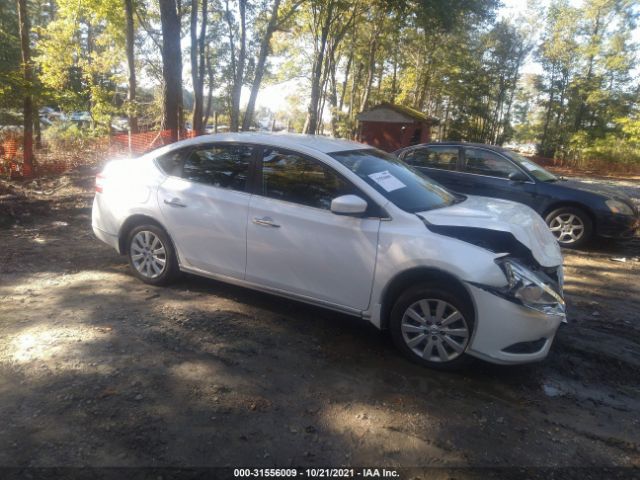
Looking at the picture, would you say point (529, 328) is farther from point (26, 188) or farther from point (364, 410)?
point (26, 188)

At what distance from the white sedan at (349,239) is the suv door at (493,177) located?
347 cm

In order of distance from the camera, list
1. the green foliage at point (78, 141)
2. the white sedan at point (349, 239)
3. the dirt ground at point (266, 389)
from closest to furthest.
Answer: the dirt ground at point (266, 389) < the white sedan at point (349, 239) < the green foliage at point (78, 141)

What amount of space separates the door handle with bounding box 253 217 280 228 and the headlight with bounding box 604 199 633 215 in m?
5.94

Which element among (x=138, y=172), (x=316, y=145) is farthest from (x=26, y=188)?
(x=316, y=145)

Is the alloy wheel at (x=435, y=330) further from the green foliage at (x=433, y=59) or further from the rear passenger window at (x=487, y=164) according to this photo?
the green foliage at (x=433, y=59)

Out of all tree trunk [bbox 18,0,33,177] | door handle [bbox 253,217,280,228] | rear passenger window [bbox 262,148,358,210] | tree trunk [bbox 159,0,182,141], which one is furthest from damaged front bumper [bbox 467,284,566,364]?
tree trunk [bbox 18,0,33,177]

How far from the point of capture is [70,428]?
9.13 ft

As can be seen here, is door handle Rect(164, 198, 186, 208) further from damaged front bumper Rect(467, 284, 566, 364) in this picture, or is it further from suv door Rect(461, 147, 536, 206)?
suv door Rect(461, 147, 536, 206)

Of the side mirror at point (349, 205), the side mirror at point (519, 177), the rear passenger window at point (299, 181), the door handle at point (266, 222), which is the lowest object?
the door handle at point (266, 222)

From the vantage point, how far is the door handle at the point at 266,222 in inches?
163

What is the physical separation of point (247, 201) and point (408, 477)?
268cm

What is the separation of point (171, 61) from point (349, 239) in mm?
10035

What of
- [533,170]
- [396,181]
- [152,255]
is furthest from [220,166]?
[533,170]

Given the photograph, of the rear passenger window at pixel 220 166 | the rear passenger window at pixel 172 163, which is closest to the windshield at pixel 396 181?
the rear passenger window at pixel 220 166
